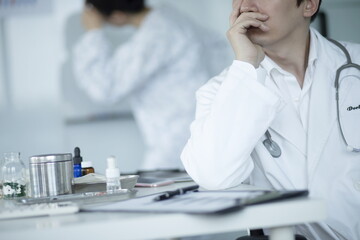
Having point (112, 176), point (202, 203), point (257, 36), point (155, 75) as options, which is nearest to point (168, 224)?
point (202, 203)

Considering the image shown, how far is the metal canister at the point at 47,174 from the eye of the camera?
121 centimetres

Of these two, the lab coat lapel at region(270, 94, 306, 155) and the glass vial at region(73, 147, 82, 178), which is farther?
the lab coat lapel at region(270, 94, 306, 155)

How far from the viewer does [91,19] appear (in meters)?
3.86

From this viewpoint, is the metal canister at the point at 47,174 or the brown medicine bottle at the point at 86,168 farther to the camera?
the brown medicine bottle at the point at 86,168

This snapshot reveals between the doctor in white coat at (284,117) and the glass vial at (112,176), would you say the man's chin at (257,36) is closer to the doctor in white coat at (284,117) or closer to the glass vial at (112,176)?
the doctor in white coat at (284,117)

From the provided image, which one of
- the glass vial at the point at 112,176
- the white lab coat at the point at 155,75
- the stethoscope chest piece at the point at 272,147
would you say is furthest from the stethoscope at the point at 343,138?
the white lab coat at the point at 155,75

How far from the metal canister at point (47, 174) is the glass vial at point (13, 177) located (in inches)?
7.1

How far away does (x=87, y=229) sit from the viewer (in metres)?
0.84

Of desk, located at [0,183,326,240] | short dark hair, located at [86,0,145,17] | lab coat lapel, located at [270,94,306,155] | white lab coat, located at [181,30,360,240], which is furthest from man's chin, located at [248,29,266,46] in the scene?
short dark hair, located at [86,0,145,17]

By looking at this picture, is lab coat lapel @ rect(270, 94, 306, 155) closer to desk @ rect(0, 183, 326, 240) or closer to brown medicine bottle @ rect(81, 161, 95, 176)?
brown medicine bottle @ rect(81, 161, 95, 176)

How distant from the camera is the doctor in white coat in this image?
4.45 ft

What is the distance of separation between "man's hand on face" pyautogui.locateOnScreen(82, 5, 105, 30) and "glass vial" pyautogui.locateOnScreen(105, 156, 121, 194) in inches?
108

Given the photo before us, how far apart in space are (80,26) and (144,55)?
2.05 feet

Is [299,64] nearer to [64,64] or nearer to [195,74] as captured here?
[195,74]
